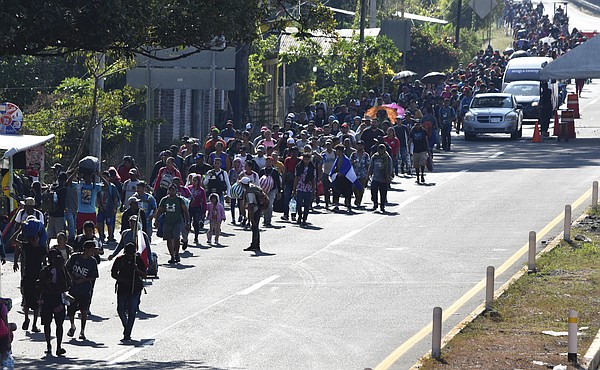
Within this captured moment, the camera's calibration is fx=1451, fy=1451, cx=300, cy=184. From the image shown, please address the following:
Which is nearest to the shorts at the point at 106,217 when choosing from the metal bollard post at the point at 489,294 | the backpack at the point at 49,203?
the backpack at the point at 49,203

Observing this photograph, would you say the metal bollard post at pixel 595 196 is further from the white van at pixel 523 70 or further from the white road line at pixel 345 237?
the white van at pixel 523 70

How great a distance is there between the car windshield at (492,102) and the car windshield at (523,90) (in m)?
6.41

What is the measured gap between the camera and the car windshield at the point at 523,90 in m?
54.9

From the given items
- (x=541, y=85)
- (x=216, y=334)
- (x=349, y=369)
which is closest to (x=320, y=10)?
(x=216, y=334)

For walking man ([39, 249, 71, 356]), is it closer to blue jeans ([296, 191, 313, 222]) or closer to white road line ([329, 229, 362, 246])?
white road line ([329, 229, 362, 246])

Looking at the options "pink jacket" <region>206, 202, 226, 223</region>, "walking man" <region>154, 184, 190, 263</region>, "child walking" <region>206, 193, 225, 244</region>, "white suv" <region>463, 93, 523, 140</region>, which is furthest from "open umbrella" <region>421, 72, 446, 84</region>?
"walking man" <region>154, 184, 190, 263</region>

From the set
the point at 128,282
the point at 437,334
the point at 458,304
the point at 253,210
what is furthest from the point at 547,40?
the point at 437,334

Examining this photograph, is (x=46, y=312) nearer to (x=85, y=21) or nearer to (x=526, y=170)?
(x=85, y=21)

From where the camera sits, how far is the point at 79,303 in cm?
1905

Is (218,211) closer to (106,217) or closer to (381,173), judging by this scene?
(106,217)

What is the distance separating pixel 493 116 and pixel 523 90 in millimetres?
7760

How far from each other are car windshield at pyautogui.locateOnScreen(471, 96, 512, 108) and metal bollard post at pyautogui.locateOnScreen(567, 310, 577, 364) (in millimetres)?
31859

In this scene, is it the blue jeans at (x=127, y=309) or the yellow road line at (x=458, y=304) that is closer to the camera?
the yellow road line at (x=458, y=304)

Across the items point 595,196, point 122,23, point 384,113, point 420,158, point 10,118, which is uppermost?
point 122,23
